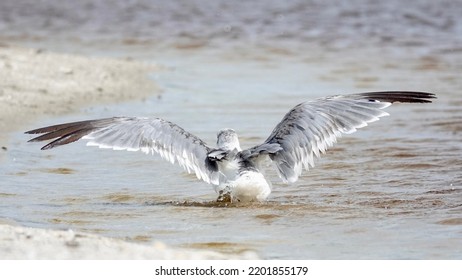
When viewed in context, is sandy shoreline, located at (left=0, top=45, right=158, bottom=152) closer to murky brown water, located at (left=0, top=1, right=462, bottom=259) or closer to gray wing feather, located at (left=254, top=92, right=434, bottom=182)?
murky brown water, located at (left=0, top=1, right=462, bottom=259)

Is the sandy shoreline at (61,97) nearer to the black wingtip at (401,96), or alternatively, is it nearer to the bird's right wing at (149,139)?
the bird's right wing at (149,139)

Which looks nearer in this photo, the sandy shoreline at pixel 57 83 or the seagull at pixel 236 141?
the seagull at pixel 236 141

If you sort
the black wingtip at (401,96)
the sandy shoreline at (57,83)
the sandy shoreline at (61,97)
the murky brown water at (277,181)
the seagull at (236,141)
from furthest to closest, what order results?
the sandy shoreline at (57,83) → the black wingtip at (401,96) → the seagull at (236,141) → the murky brown water at (277,181) → the sandy shoreline at (61,97)

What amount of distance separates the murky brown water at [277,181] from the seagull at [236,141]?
0.80ft

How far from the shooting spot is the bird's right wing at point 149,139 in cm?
757

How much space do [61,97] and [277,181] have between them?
427 centimetres

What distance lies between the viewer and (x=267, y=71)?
14.8 m

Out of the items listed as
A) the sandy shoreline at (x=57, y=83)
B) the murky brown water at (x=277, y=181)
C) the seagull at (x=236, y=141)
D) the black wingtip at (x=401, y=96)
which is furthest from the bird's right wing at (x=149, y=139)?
the sandy shoreline at (x=57, y=83)

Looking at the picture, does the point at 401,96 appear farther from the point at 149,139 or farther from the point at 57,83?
the point at 57,83

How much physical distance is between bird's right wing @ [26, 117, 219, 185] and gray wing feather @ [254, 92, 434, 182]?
0.38 m

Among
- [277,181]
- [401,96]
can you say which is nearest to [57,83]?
[277,181]
